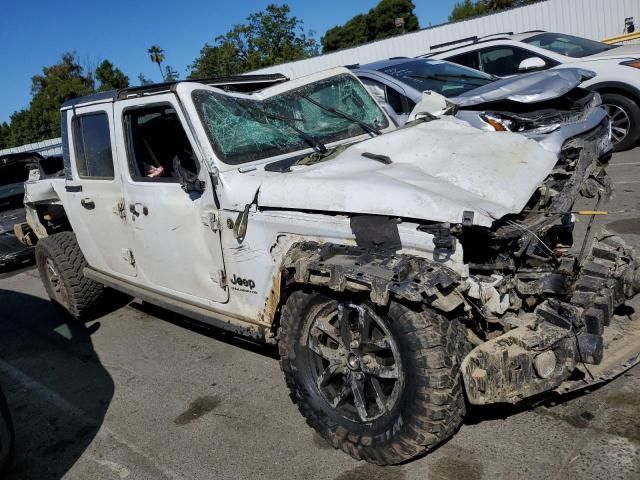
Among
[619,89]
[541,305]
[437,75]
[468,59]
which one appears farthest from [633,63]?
[541,305]

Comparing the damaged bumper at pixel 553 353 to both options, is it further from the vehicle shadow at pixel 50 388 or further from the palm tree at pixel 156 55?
the palm tree at pixel 156 55

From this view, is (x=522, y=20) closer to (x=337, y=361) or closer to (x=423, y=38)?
(x=423, y=38)

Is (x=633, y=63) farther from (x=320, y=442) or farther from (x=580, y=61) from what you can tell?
(x=320, y=442)

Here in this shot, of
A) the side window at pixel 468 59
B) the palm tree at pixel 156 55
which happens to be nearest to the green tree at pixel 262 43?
the palm tree at pixel 156 55

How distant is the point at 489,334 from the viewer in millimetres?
2754

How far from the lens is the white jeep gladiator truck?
8.30 feet

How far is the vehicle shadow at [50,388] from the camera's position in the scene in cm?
347

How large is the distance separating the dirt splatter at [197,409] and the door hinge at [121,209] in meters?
1.53

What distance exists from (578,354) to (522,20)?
21.0 metres

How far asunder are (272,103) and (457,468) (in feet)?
8.71

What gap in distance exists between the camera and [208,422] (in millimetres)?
3547

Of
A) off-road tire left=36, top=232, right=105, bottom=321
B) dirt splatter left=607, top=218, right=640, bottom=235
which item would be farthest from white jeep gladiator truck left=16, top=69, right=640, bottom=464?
dirt splatter left=607, top=218, right=640, bottom=235

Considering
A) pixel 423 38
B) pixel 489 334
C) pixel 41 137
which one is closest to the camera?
pixel 489 334

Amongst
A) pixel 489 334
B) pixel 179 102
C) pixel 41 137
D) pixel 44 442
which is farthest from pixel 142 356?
pixel 41 137
